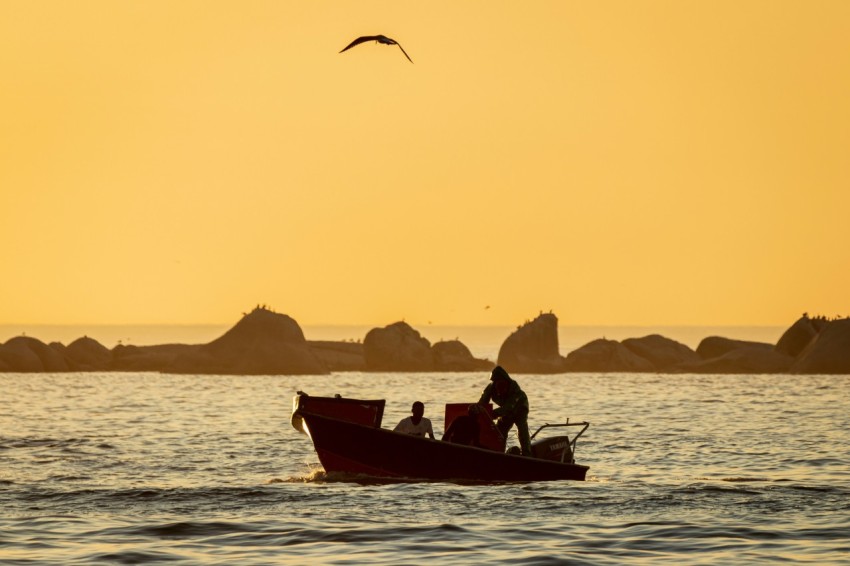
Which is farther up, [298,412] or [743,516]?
[298,412]

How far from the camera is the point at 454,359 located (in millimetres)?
Answer: 139875

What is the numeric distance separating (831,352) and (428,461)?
95.1m

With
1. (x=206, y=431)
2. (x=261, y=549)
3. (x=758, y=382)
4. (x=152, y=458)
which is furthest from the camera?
(x=758, y=382)

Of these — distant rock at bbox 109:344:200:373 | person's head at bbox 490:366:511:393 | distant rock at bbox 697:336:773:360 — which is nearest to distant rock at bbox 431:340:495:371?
distant rock at bbox 697:336:773:360

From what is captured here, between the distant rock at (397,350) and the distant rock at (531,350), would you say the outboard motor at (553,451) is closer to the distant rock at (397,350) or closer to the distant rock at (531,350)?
the distant rock at (531,350)

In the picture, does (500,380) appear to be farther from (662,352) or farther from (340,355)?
(340,355)

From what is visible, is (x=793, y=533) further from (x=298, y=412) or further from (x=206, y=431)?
(x=206, y=431)

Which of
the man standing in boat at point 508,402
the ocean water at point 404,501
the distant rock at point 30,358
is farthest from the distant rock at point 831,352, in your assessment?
the man standing in boat at point 508,402

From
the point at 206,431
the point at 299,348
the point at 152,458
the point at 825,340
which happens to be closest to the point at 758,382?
the point at 825,340

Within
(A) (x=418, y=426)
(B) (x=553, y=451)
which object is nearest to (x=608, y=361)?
(B) (x=553, y=451)

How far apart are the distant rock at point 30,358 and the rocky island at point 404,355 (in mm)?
95

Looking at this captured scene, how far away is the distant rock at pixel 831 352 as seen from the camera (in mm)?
118875

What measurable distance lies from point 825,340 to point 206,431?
8222 cm

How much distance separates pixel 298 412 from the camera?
32.3 metres
